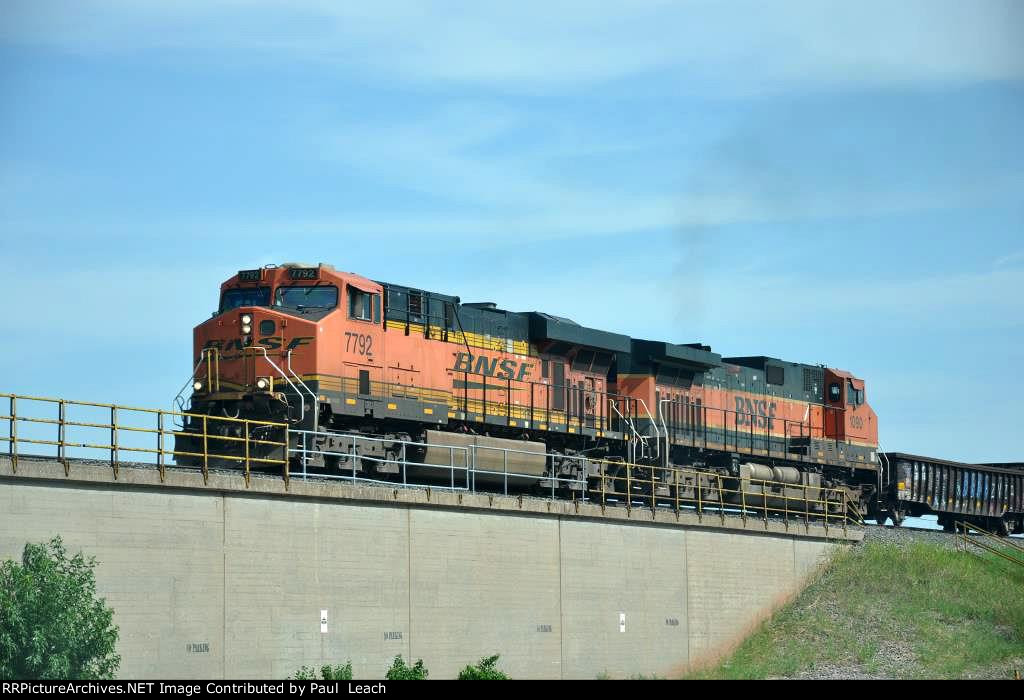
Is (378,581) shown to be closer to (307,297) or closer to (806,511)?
(307,297)

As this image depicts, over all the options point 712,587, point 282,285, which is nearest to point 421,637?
point 282,285

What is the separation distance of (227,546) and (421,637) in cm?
422

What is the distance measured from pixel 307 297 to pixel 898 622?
14539mm

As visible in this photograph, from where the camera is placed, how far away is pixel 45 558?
→ 18.4 m

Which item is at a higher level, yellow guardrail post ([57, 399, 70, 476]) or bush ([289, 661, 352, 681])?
yellow guardrail post ([57, 399, 70, 476])

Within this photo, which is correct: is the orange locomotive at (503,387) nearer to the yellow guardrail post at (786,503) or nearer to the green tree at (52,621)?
the yellow guardrail post at (786,503)

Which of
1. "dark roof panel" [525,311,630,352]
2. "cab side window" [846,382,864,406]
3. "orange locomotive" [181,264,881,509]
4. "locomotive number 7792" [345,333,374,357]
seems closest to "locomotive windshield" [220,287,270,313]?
"orange locomotive" [181,264,881,509]

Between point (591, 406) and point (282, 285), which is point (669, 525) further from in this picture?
point (282, 285)

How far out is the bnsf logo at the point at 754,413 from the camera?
3681 cm

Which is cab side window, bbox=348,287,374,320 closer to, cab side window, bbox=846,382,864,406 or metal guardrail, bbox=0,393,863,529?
metal guardrail, bbox=0,393,863,529

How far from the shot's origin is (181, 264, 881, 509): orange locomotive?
25375 mm

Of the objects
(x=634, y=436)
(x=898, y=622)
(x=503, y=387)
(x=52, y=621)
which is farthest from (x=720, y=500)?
(x=52, y=621)

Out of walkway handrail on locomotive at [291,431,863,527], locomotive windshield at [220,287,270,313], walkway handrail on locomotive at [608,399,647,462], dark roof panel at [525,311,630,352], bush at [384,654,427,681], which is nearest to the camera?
→ bush at [384,654,427,681]

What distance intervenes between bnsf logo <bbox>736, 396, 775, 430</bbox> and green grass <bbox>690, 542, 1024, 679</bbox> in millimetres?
4042
